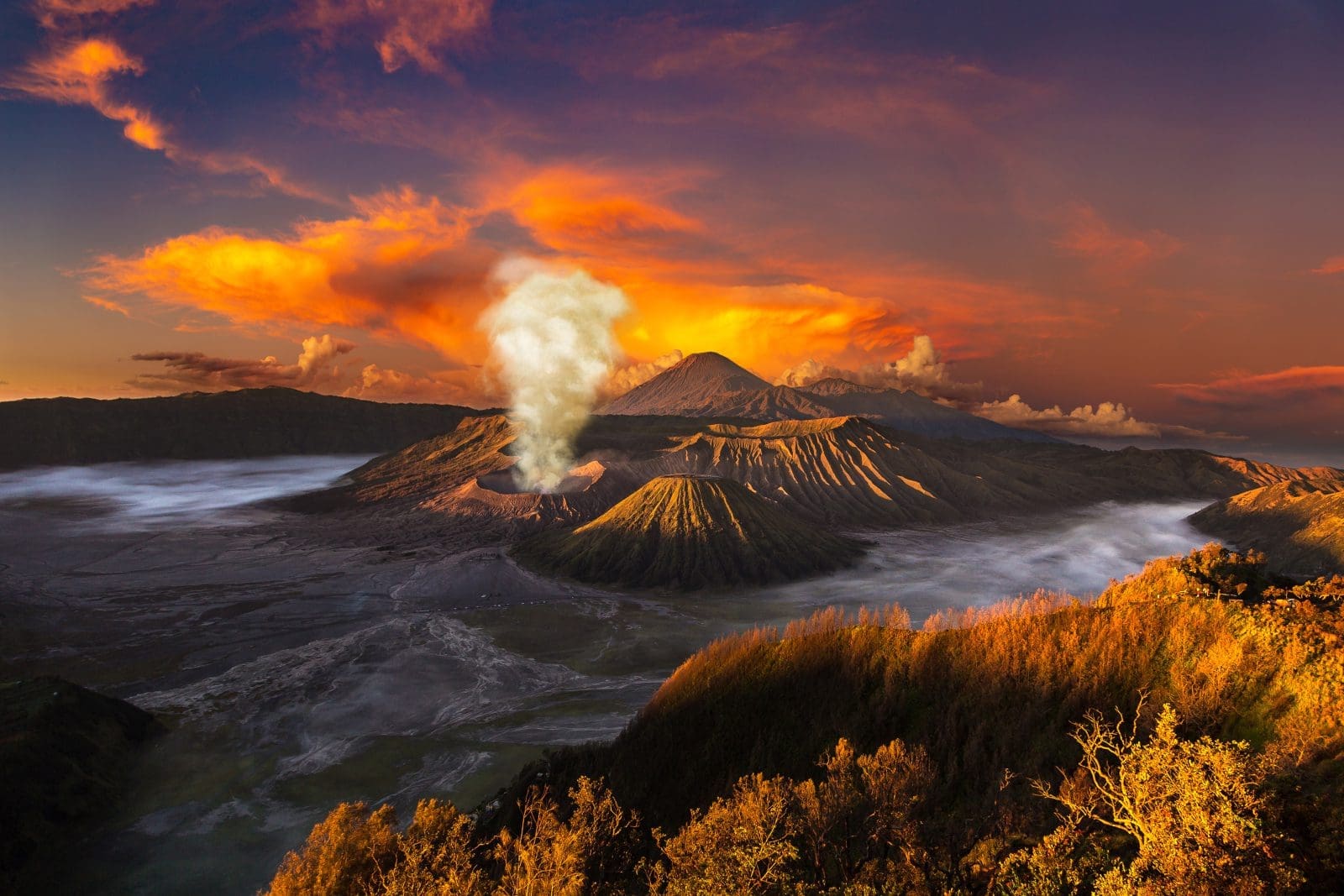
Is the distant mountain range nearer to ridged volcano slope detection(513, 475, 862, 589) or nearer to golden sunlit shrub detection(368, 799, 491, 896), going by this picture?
ridged volcano slope detection(513, 475, 862, 589)

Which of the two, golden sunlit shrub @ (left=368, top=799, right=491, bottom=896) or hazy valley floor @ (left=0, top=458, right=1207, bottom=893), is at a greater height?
golden sunlit shrub @ (left=368, top=799, right=491, bottom=896)

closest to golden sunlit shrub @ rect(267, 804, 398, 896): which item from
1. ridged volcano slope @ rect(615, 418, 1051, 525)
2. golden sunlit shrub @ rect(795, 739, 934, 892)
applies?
golden sunlit shrub @ rect(795, 739, 934, 892)

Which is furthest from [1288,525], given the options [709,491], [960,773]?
[960,773]

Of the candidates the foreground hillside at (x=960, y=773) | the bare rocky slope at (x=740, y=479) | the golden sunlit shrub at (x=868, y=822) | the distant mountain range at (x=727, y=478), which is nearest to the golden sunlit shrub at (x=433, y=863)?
the foreground hillside at (x=960, y=773)

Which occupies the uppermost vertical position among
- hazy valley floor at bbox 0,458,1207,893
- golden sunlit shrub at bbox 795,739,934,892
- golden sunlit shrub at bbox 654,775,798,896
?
golden sunlit shrub at bbox 654,775,798,896

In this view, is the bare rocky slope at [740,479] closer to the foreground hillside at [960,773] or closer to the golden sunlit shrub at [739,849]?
the foreground hillside at [960,773]

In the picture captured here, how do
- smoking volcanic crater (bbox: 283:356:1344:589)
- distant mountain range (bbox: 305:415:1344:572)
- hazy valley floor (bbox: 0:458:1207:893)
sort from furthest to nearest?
1. distant mountain range (bbox: 305:415:1344:572)
2. smoking volcanic crater (bbox: 283:356:1344:589)
3. hazy valley floor (bbox: 0:458:1207:893)

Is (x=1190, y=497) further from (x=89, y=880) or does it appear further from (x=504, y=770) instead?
(x=89, y=880)
